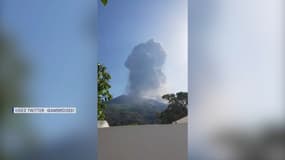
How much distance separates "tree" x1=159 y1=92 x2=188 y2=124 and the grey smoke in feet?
1.59

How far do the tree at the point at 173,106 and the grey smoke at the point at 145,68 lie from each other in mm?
485

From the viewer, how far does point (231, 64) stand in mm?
2473

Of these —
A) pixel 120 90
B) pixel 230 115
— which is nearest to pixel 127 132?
pixel 120 90

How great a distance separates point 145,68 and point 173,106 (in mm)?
1166

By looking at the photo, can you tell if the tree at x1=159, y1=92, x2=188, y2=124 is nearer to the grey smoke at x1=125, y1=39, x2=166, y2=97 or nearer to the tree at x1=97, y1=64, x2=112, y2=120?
the grey smoke at x1=125, y1=39, x2=166, y2=97

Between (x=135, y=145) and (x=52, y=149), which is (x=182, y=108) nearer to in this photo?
(x=135, y=145)

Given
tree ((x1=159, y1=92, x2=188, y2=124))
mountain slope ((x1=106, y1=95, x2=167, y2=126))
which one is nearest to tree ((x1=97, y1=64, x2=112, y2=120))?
mountain slope ((x1=106, y1=95, x2=167, y2=126))

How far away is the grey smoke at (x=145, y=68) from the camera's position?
8492 millimetres

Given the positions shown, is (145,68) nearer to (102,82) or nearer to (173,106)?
(173,106)

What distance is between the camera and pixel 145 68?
8.64 meters

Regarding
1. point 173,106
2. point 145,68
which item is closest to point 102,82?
point 145,68

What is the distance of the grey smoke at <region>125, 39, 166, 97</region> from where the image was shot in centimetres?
849

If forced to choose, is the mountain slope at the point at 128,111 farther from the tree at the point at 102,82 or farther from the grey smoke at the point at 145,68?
the tree at the point at 102,82

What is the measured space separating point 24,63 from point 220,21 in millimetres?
1465
